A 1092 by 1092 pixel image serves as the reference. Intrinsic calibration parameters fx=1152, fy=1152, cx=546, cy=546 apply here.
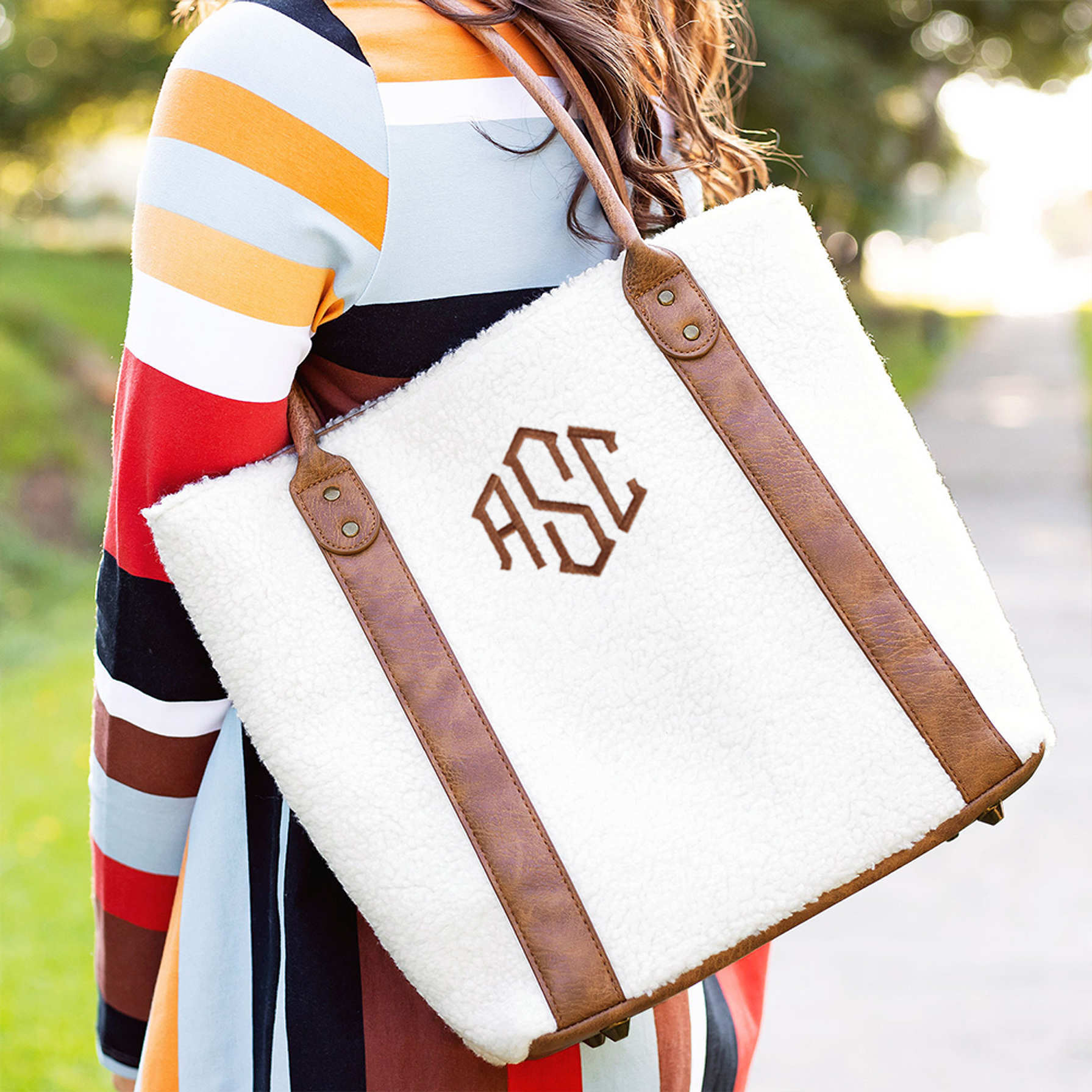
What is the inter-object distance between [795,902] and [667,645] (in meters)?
0.24

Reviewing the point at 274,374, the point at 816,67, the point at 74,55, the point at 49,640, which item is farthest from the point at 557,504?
the point at 74,55

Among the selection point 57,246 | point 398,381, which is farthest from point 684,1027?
point 57,246

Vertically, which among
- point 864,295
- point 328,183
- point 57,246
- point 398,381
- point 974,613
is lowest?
point 864,295

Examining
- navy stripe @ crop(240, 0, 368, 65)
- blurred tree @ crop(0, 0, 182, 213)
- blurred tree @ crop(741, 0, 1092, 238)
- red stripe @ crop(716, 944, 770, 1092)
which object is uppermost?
navy stripe @ crop(240, 0, 368, 65)

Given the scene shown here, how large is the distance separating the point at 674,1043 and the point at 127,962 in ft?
1.90

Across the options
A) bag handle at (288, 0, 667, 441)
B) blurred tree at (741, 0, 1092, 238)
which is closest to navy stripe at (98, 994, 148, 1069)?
bag handle at (288, 0, 667, 441)

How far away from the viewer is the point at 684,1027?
118 centimetres

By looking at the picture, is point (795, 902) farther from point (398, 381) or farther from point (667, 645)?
point (398, 381)

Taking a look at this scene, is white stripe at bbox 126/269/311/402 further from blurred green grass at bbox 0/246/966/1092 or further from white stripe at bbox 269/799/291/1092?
blurred green grass at bbox 0/246/966/1092

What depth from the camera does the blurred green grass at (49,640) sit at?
123 inches

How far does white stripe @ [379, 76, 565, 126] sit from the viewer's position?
0.94m

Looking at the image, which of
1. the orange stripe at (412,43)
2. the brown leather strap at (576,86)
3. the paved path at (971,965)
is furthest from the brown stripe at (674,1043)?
the paved path at (971,965)

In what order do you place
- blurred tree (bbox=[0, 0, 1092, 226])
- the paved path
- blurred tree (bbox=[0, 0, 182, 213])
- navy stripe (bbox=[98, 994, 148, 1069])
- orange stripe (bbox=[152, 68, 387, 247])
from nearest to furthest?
orange stripe (bbox=[152, 68, 387, 247]) < navy stripe (bbox=[98, 994, 148, 1069]) < the paved path < blurred tree (bbox=[0, 0, 1092, 226]) < blurred tree (bbox=[0, 0, 182, 213])

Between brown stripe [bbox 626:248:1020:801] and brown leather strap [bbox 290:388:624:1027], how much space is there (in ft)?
0.98
